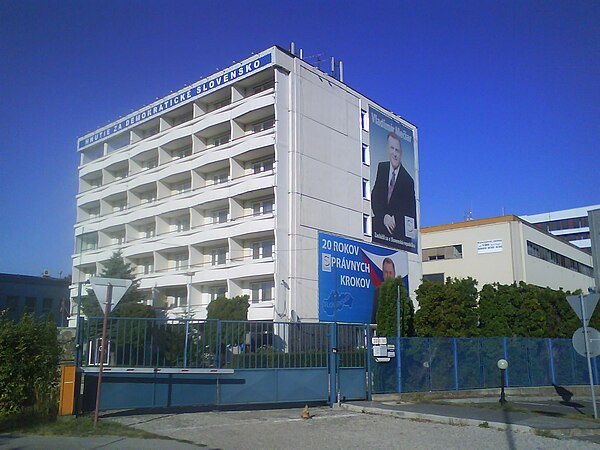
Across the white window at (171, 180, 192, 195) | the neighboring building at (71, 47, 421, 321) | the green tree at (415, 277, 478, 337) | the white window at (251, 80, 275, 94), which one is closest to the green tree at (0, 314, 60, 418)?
the green tree at (415, 277, 478, 337)

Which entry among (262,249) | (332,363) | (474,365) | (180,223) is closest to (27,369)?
(332,363)

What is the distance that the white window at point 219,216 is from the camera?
143 ft

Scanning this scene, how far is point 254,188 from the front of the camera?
3916 cm

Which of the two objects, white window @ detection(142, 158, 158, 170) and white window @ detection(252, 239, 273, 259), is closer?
white window @ detection(252, 239, 273, 259)

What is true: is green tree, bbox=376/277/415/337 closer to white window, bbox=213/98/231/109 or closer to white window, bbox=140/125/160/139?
white window, bbox=213/98/231/109

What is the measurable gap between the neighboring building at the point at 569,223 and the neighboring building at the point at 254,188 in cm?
5803

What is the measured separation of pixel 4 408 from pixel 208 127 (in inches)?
1283

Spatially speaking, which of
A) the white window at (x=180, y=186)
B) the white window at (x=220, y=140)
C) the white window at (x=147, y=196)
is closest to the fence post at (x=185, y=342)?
the white window at (x=220, y=140)

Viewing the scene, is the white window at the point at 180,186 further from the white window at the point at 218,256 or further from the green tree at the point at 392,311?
the green tree at the point at 392,311

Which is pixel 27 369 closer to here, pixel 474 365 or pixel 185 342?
pixel 185 342

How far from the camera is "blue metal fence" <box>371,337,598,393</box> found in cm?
2006

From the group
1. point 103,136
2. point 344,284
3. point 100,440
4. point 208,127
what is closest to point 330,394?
point 100,440

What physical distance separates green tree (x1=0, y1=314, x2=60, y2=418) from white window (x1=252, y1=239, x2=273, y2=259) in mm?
25091

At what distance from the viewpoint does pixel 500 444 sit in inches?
475
